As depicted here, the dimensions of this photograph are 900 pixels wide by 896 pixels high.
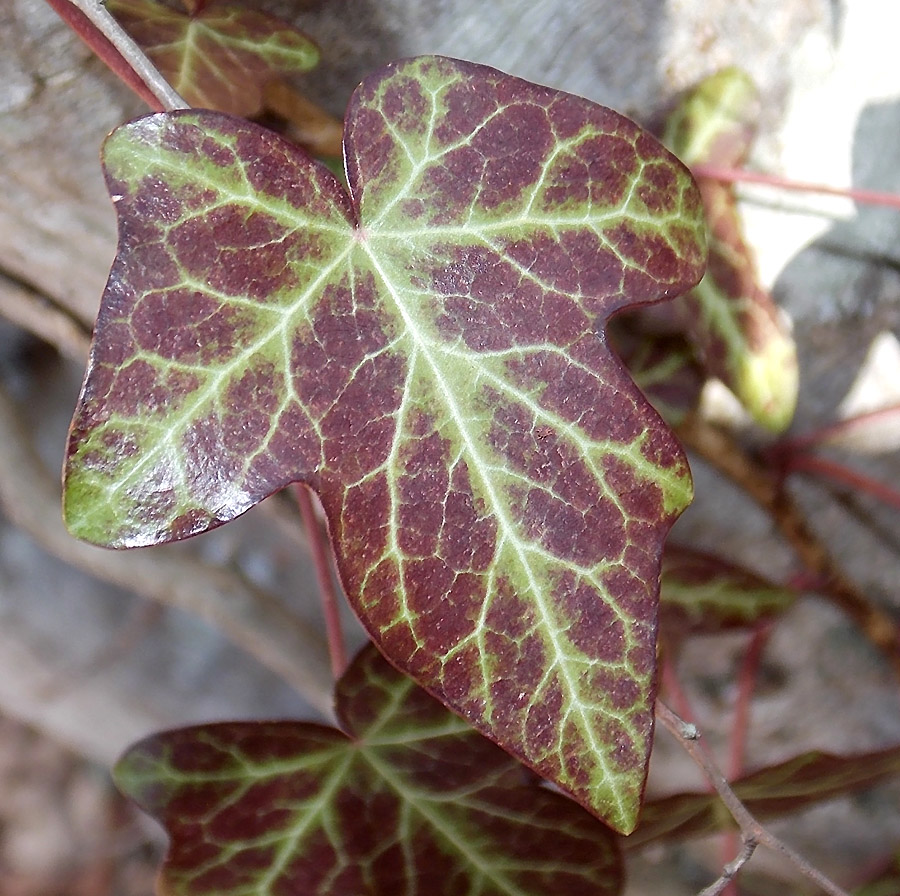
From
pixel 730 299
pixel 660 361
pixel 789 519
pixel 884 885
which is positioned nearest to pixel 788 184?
pixel 730 299

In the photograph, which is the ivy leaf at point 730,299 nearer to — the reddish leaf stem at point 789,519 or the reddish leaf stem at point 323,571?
the reddish leaf stem at point 789,519

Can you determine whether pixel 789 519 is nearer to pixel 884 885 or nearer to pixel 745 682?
pixel 745 682

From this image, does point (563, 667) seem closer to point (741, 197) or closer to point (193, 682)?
point (741, 197)

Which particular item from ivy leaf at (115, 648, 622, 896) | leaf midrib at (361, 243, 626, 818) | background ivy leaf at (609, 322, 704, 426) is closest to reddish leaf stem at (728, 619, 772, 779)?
background ivy leaf at (609, 322, 704, 426)

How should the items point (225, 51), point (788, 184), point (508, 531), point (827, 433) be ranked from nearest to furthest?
point (508, 531) → point (225, 51) → point (788, 184) → point (827, 433)

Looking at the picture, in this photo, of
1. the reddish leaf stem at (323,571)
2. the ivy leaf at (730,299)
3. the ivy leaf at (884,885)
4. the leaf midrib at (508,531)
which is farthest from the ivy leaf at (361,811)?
the ivy leaf at (884,885)

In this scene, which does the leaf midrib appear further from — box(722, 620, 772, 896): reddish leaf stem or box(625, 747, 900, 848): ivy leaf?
box(722, 620, 772, 896): reddish leaf stem

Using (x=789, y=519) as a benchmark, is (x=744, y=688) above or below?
below

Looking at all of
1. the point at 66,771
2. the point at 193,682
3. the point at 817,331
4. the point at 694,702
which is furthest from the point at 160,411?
the point at 66,771
